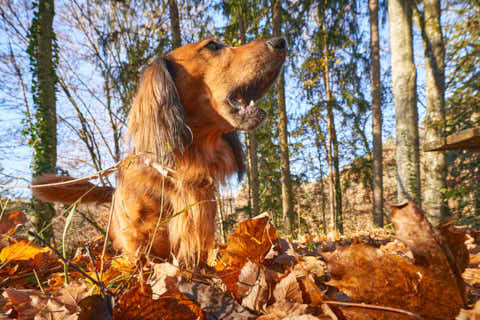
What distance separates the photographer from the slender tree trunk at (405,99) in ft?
13.6

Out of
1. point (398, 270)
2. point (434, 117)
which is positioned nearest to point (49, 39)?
point (398, 270)

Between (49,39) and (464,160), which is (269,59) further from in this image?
(464,160)

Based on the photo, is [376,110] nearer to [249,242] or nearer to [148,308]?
[249,242]

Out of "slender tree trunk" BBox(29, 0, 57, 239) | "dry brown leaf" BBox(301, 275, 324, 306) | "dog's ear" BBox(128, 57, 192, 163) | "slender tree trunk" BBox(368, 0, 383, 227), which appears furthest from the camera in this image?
"slender tree trunk" BBox(368, 0, 383, 227)

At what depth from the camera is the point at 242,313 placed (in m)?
0.61

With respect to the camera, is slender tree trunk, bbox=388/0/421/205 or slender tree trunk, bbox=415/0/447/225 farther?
slender tree trunk, bbox=415/0/447/225

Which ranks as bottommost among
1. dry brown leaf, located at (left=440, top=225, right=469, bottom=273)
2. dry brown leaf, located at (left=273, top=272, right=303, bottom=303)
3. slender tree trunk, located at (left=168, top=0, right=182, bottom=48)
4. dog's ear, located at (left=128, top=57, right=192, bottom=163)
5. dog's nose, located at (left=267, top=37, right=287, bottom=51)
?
dry brown leaf, located at (left=273, top=272, right=303, bottom=303)

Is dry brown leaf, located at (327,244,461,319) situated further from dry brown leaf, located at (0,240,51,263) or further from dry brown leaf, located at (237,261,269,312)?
dry brown leaf, located at (0,240,51,263)

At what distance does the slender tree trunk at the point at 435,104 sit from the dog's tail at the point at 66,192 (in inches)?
199

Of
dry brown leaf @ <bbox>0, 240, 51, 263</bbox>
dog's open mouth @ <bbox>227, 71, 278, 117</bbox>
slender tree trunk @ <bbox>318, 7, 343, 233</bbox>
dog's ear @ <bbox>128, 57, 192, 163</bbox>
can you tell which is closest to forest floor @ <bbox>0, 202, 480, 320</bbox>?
dry brown leaf @ <bbox>0, 240, 51, 263</bbox>

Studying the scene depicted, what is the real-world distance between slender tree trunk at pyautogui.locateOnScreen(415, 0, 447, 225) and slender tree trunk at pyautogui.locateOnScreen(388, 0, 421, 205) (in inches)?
25.8

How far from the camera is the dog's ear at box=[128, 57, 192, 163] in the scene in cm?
196

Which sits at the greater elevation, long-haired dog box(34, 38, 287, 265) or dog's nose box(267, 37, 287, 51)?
dog's nose box(267, 37, 287, 51)

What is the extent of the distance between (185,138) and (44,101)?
4.77 meters
